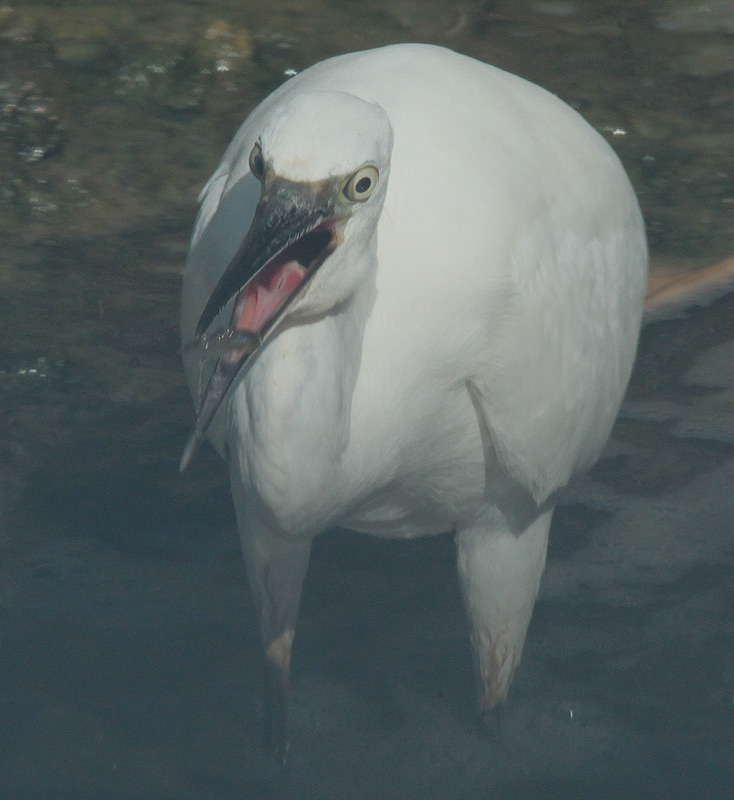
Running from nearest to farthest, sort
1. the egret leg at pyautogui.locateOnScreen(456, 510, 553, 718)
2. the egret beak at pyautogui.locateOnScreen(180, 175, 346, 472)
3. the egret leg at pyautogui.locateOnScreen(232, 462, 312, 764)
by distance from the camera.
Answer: the egret beak at pyautogui.locateOnScreen(180, 175, 346, 472)
the egret leg at pyautogui.locateOnScreen(232, 462, 312, 764)
the egret leg at pyautogui.locateOnScreen(456, 510, 553, 718)

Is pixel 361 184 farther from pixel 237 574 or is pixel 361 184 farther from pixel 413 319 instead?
pixel 237 574

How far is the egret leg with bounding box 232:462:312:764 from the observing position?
11.1ft

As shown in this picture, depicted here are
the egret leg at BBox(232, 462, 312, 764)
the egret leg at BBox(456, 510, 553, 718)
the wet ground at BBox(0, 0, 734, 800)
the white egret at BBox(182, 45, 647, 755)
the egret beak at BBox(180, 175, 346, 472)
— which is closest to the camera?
the egret beak at BBox(180, 175, 346, 472)

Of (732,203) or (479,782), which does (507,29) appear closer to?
(732,203)

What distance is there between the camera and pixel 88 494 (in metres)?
4.30

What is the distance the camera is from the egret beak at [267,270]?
7.24 feet

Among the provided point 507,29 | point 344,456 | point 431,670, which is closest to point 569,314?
point 344,456

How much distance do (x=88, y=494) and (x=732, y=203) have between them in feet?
8.84

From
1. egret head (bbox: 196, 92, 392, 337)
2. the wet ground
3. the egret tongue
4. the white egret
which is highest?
egret head (bbox: 196, 92, 392, 337)

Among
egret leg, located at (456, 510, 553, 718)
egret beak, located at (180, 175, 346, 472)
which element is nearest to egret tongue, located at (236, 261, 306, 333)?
egret beak, located at (180, 175, 346, 472)

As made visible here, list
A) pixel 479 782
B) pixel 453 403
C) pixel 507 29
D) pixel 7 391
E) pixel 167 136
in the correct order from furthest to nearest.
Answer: pixel 507 29, pixel 167 136, pixel 7 391, pixel 479 782, pixel 453 403

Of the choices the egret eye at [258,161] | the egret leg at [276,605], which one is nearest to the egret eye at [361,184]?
the egret eye at [258,161]

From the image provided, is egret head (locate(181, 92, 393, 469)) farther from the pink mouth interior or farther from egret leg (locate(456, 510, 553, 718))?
egret leg (locate(456, 510, 553, 718))

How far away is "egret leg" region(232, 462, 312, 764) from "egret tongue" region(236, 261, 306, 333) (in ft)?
2.95
